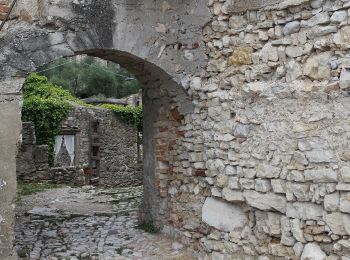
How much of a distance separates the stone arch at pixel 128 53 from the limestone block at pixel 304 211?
1.79 meters

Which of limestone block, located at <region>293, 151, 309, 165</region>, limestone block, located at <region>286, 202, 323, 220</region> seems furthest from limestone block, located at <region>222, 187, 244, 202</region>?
limestone block, located at <region>293, 151, 309, 165</region>

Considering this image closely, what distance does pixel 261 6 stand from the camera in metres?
4.29

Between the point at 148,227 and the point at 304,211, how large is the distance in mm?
2718

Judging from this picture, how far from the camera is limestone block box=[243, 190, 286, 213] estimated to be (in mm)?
3985

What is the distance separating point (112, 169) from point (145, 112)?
8.71 m

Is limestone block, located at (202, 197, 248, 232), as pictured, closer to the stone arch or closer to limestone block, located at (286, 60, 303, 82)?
the stone arch

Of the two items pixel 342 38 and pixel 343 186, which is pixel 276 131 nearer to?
pixel 343 186

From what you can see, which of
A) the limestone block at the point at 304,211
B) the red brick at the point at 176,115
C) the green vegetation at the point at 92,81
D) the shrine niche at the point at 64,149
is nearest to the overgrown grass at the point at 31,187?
the shrine niche at the point at 64,149

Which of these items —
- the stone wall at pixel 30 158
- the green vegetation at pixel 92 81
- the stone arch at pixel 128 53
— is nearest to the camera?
the stone arch at pixel 128 53

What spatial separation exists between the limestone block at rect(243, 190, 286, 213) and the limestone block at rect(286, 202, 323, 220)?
0.27 feet

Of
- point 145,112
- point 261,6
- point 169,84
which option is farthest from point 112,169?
point 261,6

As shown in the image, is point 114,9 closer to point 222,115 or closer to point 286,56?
point 222,115

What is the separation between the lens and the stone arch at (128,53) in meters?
4.27

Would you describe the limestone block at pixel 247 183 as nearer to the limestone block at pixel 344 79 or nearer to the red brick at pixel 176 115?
the limestone block at pixel 344 79
